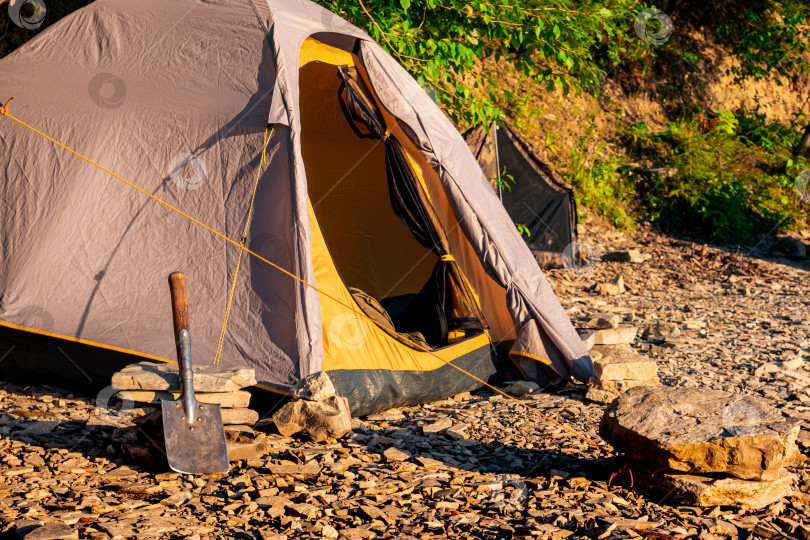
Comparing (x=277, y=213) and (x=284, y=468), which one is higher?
(x=277, y=213)

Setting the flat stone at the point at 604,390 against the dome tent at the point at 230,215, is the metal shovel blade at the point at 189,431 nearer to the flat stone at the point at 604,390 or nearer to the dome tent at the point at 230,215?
the dome tent at the point at 230,215

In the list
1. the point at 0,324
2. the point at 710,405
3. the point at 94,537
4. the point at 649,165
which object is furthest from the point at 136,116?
the point at 649,165

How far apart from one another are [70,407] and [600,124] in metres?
10.3

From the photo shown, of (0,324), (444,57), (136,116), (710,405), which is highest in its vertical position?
(444,57)

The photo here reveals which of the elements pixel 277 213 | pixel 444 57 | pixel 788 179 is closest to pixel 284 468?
pixel 277 213

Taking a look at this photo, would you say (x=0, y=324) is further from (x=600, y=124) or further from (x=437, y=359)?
(x=600, y=124)

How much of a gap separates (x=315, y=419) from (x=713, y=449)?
5.95 feet

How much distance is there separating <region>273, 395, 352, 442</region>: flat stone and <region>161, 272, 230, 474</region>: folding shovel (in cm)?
42

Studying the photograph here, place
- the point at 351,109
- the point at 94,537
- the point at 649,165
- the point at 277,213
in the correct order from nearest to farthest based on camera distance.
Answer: the point at 94,537
the point at 277,213
the point at 351,109
the point at 649,165

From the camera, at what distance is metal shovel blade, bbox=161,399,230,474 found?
320 cm

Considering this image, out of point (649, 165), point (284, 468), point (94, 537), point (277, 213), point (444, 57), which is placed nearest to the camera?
point (94, 537)

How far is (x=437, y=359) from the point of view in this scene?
469 cm

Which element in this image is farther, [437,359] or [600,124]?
[600,124]

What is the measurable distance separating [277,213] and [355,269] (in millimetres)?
2210
